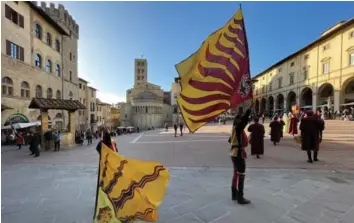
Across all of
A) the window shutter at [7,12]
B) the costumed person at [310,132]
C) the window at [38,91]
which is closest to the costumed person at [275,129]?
the costumed person at [310,132]

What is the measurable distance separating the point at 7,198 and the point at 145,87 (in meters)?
87.1

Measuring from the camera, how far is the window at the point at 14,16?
20.6 m

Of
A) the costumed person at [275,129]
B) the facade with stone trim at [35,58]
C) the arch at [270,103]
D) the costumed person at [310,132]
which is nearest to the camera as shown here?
the costumed person at [310,132]

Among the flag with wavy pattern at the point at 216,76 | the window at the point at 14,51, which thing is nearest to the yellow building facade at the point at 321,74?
the window at the point at 14,51

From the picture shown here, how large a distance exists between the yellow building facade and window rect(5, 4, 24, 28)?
1159 inches

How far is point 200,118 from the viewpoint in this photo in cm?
350

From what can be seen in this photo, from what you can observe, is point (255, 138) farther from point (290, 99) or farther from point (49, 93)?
point (290, 99)

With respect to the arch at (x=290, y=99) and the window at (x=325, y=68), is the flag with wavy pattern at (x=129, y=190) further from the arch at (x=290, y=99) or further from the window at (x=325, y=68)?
the arch at (x=290, y=99)

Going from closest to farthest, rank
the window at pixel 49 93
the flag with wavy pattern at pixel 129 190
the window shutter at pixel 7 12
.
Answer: the flag with wavy pattern at pixel 129 190, the window shutter at pixel 7 12, the window at pixel 49 93

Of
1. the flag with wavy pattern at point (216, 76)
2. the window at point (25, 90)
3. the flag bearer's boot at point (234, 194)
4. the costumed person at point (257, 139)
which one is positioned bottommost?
the flag bearer's boot at point (234, 194)

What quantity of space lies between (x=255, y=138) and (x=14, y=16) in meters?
25.1

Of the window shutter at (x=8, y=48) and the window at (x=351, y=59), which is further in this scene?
the window at (x=351, y=59)

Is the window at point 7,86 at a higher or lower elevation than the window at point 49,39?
lower

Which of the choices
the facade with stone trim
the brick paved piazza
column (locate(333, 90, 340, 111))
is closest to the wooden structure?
the brick paved piazza
